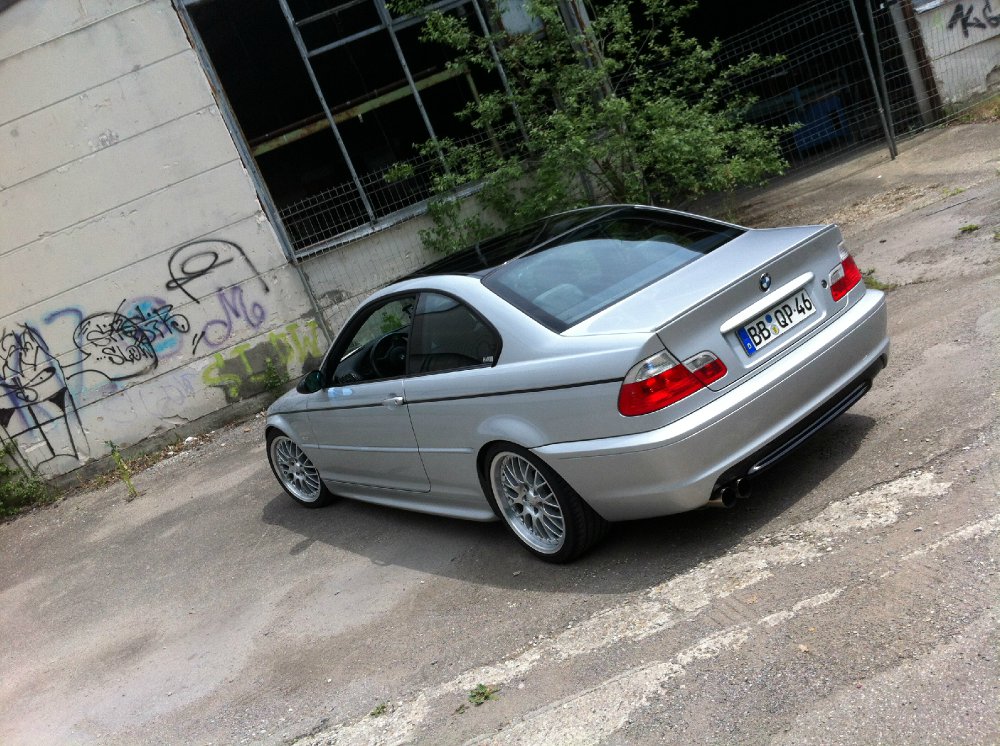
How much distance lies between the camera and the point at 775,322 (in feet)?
14.5

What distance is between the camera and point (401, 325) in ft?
17.9

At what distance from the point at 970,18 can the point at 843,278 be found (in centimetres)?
860

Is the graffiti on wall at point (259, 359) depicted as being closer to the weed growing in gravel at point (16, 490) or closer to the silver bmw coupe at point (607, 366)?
the weed growing in gravel at point (16, 490)

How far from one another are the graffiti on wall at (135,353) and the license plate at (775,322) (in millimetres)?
7575

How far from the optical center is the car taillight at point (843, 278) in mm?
4715

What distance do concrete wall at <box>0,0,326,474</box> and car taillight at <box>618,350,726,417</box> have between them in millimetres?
7566

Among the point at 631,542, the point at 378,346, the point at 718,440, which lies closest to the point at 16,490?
the point at 378,346

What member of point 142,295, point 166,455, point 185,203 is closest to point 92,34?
point 185,203

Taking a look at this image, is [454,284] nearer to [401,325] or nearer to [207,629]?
[401,325]

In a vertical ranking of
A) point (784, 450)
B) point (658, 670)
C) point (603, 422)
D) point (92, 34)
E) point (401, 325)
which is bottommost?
point (658, 670)

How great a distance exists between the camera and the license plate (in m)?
4.30

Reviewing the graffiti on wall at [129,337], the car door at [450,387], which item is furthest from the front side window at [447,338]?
the graffiti on wall at [129,337]

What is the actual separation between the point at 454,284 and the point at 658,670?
2.27 m

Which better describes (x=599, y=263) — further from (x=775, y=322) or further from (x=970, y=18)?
(x=970, y=18)
